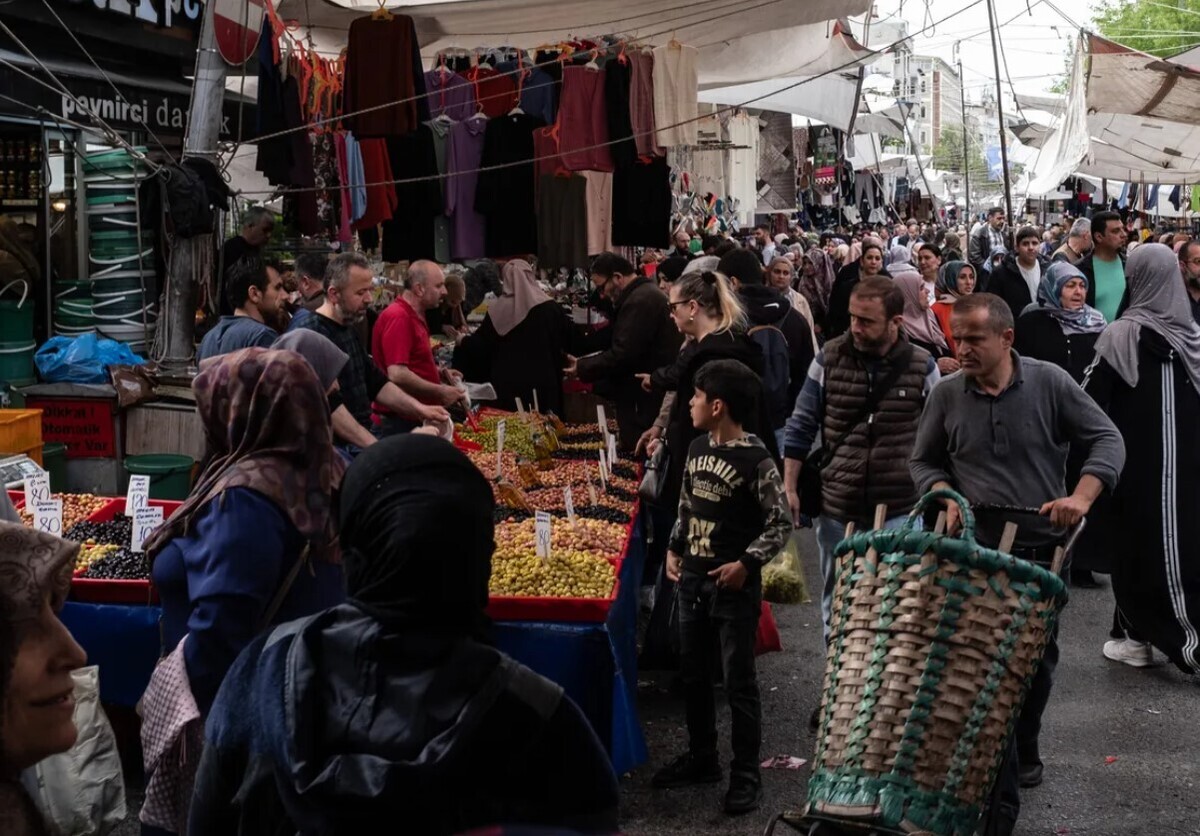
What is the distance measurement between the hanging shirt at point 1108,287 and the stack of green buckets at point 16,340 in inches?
293

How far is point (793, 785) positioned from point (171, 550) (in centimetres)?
306

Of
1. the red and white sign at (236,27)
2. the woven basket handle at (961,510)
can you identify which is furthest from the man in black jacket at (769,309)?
the woven basket handle at (961,510)

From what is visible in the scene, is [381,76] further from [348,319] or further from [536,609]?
[536,609]

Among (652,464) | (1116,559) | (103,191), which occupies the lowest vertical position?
(1116,559)

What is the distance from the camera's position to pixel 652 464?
6.98 meters

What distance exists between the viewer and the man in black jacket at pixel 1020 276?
37.6ft

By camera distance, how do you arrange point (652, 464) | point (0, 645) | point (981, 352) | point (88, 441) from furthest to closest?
1. point (88, 441)
2. point (652, 464)
3. point (981, 352)
4. point (0, 645)

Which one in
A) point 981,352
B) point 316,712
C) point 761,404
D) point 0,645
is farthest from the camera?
point 761,404

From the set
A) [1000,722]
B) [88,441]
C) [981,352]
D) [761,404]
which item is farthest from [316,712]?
[88,441]

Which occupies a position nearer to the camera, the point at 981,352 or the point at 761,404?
the point at 981,352

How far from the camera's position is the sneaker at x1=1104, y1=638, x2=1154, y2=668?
7.36 meters

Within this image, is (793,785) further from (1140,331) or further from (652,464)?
(1140,331)

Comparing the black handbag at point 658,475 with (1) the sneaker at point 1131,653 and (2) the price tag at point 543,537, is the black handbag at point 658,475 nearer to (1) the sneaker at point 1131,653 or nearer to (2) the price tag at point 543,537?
(2) the price tag at point 543,537

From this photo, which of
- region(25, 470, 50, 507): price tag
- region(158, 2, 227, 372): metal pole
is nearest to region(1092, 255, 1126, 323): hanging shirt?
region(158, 2, 227, 372): metal pole
